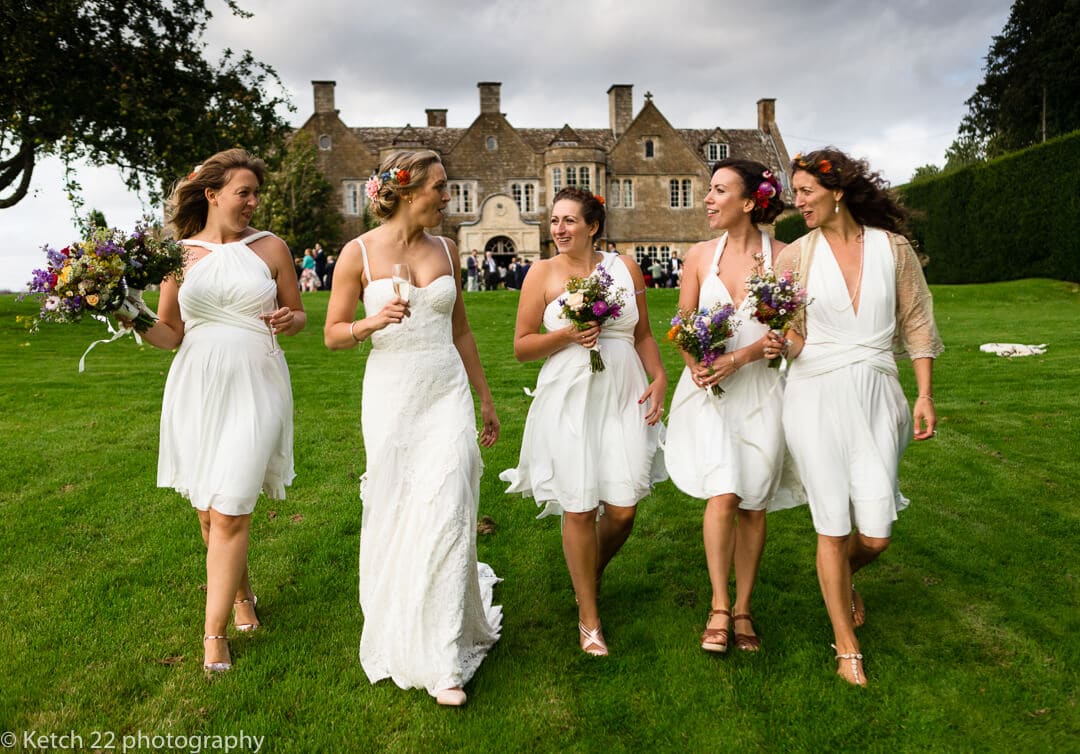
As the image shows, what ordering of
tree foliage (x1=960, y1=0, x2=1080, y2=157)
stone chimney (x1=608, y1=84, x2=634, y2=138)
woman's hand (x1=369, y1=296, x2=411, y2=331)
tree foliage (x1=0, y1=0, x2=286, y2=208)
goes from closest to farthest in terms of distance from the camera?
woman's hand (x1=369, y1=296, x2=411, y2=331) → tree foliage (x1=0, y1=0, x2=286, y2=208) → tree foliage (x1=960, y1=0, x2=1080, y2=157) → stone chimney (x1=608, y1=84, x2=634, y2=138)

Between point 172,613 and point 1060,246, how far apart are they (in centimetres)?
2985

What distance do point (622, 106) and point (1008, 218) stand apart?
97.8ft

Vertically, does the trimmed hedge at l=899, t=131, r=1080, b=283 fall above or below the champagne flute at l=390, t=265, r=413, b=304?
above

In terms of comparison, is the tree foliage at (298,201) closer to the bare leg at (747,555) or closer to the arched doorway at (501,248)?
the arched doorway at (501,248)

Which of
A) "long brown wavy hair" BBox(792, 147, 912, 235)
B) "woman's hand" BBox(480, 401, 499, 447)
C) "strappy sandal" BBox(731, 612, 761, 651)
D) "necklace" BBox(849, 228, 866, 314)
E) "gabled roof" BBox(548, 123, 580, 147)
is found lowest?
"strappy sandal" BBox(731, 612, 761, 651)

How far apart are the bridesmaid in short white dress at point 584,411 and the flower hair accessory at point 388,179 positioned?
916mm

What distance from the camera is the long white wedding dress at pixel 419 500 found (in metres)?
4.15

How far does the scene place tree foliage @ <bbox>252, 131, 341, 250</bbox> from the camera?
44062mm

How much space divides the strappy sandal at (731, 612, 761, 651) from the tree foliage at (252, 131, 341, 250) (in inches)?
1660

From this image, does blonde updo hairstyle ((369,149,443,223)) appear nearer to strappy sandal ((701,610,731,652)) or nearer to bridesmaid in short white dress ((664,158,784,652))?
bridesmaid in short white dress ((664,158,784,652))

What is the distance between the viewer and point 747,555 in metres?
4.84

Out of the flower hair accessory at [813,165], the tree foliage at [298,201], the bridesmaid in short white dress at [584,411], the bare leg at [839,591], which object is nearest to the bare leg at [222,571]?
the bridesmaid in short white dress at [584,411]

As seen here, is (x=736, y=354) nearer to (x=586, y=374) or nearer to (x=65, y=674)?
(x=586, y=374)

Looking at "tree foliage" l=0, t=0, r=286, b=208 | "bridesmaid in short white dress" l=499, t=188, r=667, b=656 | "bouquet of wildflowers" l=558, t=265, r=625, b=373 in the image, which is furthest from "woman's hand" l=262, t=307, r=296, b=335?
"tree foliage" l=0, t=0, r=286, b=208
